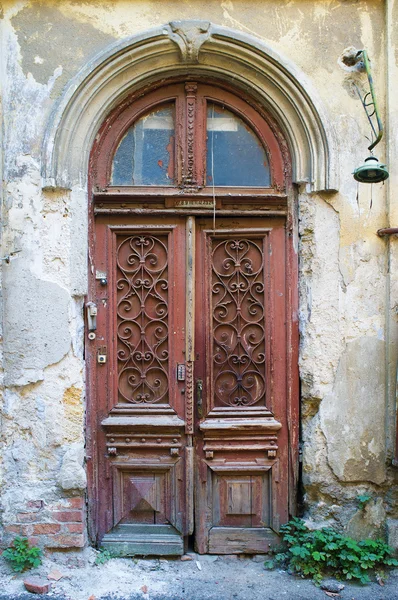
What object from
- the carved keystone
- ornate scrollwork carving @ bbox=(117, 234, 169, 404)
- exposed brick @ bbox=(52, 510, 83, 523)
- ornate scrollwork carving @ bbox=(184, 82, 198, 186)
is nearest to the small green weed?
exposed brick @ bbox=(52, 510, 83, 523)

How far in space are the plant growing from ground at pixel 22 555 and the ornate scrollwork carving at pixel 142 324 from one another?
115 centimetres

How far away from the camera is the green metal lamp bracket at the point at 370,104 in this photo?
11.5ft

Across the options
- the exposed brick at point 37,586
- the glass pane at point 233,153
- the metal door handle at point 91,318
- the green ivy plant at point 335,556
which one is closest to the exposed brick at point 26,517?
the exposed brick at point 37,586

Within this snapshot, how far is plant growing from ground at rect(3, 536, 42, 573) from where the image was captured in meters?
3.52

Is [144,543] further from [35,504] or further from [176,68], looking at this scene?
[176,68]

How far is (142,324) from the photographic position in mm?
3879

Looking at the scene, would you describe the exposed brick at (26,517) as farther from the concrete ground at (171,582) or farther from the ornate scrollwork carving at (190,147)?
the ornate scrollwork carving at (190,147)

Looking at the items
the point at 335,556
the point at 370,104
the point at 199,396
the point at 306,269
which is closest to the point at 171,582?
the point at 335,556

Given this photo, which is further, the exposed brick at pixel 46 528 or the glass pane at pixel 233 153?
the glass pane at pixel 233 153

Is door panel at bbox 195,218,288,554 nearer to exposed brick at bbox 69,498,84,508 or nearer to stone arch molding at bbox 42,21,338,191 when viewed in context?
stone arch molding at bbox 42,21,338,191

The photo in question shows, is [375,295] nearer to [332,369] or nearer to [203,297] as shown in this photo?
[332,369]

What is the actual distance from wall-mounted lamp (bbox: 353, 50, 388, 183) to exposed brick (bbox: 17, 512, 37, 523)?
3102mm

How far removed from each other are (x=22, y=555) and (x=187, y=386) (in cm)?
155

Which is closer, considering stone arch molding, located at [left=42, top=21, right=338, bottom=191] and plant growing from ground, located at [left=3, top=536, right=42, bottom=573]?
plant growing from ground, located at [left=3, top=536, right=42, bottom=573]
